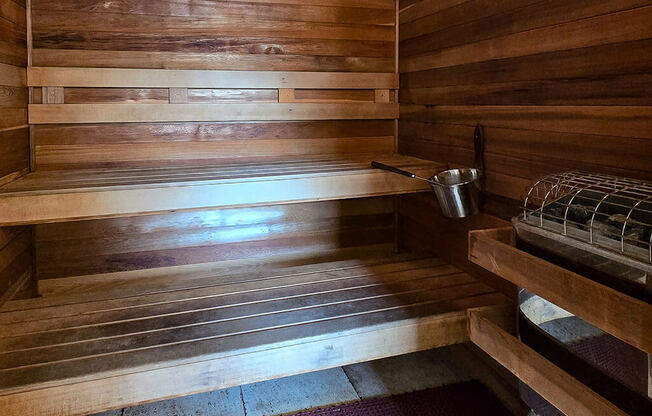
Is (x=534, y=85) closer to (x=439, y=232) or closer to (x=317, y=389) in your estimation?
(x=439, y=232)

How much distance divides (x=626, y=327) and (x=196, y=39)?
1.91 m

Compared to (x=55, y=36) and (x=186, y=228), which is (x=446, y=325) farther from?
(x=55, y=36)

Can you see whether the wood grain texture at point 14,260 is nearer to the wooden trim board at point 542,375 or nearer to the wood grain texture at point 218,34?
the wood grain texture at point 218,34

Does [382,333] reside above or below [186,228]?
below

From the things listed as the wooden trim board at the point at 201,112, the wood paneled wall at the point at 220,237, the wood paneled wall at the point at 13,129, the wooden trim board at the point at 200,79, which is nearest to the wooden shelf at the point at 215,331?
the wood paneled wall at the point at 13,129

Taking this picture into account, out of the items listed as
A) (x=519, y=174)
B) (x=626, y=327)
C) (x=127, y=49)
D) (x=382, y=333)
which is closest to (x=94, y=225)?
(x=127, y=49)

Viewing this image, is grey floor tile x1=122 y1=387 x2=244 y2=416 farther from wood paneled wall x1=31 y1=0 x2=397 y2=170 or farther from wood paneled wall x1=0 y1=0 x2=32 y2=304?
wood paneled wall x1=31 y1=0 x2=397 y2=170

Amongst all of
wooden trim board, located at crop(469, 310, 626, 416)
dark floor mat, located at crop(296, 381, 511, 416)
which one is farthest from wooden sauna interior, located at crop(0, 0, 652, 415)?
dark floor mat, located at crop(296, 381, 511, 416)

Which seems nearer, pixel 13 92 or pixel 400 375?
pixel 13 92

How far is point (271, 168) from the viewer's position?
76.9 inches

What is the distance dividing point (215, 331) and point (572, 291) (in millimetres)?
1016

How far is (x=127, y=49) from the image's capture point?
2.06 m

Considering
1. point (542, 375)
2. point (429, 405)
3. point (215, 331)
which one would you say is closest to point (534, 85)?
point (542, 375)

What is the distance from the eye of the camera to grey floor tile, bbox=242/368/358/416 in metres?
1.75
